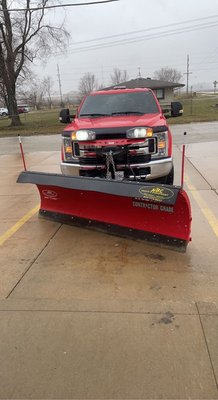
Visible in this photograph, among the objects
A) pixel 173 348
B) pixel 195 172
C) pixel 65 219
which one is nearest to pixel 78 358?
pixel 173 348

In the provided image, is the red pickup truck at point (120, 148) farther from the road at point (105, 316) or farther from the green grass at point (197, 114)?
the green grass at point (197, 114)

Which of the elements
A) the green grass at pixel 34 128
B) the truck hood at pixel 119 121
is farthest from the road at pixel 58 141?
the truck hood at pixel 119 121

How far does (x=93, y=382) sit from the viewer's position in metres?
2.49

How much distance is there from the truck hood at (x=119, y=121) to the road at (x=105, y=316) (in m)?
1.64

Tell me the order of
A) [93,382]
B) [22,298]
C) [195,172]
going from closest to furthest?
[93,382], [22,298], [195,172]

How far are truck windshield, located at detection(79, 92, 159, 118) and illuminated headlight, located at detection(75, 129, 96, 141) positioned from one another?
4.11 feet

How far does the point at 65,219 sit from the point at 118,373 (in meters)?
3.11

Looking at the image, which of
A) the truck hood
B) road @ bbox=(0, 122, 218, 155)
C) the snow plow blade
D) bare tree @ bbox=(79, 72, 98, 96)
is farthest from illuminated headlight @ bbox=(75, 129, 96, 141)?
bare tree @ bbox=(79, 72, 98, 96)

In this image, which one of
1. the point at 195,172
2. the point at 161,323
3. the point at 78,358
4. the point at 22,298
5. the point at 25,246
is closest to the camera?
the point at 78,358

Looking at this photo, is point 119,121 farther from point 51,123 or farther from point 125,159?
point 51,123

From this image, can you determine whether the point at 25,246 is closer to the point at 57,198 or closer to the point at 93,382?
the point at 57,198

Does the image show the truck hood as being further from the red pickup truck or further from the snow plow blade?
the snow plow blade

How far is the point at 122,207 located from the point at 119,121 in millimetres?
1747

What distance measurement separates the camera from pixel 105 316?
3197 millimetres
